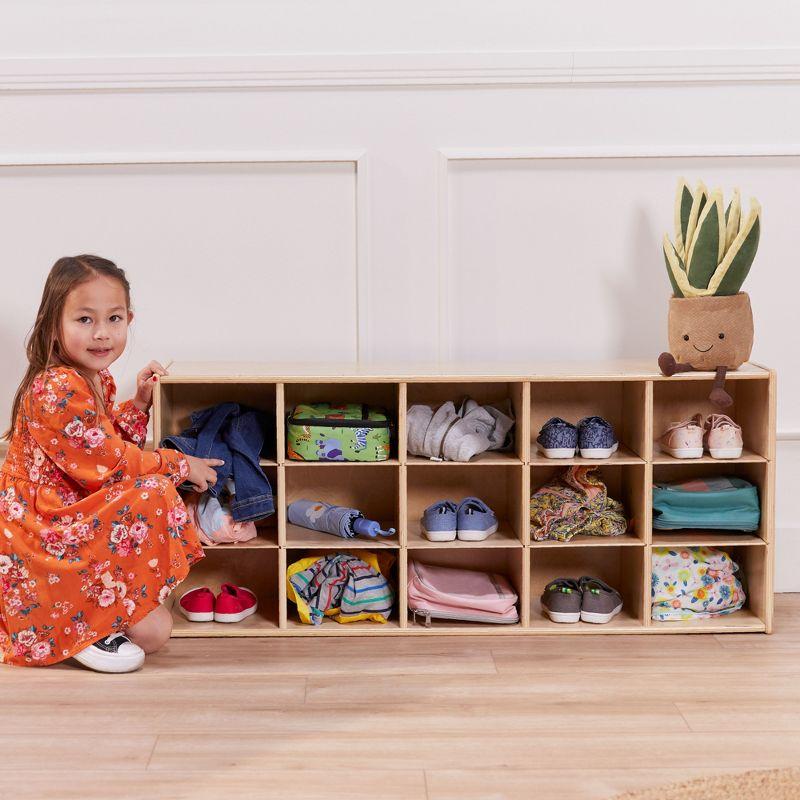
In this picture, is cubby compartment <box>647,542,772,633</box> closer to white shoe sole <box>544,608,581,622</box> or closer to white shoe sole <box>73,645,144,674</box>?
white shoe sole <box>544,608,581,622</box>

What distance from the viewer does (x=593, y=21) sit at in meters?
2.66

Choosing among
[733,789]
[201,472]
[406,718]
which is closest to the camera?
[733,789]

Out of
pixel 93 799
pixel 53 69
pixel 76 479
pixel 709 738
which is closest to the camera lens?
pixel 93 799

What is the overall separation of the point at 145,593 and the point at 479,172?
138 centimetres

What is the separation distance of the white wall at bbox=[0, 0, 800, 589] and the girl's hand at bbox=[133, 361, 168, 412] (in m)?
0.30

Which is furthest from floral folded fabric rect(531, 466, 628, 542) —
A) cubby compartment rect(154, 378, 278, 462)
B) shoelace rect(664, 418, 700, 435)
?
cubby compartment rect(154, 378, 278, 462)

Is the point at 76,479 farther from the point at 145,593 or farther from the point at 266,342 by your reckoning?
the point at 266,342

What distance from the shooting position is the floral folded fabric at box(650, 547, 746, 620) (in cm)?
250

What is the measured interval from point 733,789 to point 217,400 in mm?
1570

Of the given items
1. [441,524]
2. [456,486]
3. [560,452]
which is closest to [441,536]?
[441,524]

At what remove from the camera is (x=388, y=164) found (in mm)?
2695

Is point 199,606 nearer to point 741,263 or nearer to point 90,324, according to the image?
point 90,324

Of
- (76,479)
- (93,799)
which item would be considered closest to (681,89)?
(76,479)

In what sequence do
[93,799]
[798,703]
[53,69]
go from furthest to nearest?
[53,69], [798,703], [93,799]
